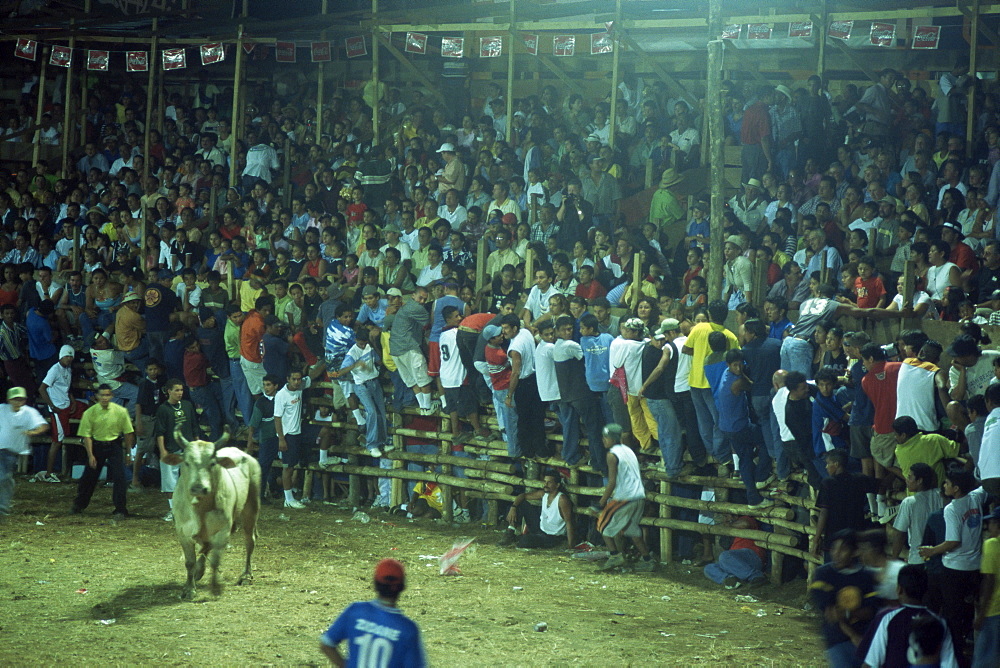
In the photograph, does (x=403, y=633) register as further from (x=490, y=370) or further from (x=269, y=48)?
(x=269, y=48)

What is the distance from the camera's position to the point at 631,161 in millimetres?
19641

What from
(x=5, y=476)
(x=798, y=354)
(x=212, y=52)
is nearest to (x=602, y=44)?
(x=212, y=52)

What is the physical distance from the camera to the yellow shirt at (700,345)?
1329cm

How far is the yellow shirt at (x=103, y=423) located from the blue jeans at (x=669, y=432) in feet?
23.5

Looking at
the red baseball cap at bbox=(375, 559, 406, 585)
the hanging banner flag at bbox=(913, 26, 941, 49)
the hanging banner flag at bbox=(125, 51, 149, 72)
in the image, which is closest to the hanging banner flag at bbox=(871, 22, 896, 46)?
the hanging banner flag at bbox=(913, 26, 941, 49)

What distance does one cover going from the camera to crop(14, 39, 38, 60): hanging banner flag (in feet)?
84.7

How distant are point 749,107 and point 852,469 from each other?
25.4ft

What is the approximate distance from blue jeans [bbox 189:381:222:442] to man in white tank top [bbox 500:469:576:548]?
17.4 ft

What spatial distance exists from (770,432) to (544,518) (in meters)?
3.31

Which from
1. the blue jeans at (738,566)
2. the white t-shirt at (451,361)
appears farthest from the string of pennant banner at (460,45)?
the blue jeans at (738,566)

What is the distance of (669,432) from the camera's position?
550 inches

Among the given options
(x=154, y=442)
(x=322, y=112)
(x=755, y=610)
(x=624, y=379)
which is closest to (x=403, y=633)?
(x=755, y=610)

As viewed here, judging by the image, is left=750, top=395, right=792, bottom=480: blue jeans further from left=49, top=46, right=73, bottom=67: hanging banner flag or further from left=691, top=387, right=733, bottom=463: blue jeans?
left=49, top=46, right=73, bottom=67: hanging banner flag

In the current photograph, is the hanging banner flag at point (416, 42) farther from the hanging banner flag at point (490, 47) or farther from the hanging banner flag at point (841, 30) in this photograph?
the hanging banner flag at point (841, 30)
